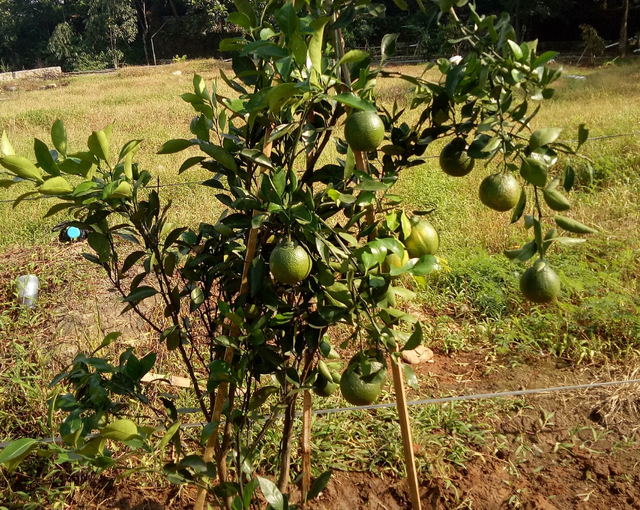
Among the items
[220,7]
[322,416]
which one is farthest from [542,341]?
[220,7]

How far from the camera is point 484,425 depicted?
6.13 feet

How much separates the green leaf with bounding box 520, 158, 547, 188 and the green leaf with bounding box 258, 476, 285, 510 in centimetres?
64

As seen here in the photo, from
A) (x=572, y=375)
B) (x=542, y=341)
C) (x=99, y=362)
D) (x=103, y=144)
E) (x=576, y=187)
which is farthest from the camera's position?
(x=576, y=187)

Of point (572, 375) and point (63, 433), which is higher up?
point (63, 433)

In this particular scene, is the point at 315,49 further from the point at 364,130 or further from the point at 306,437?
the point at 306,437

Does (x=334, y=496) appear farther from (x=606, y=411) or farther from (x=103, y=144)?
(x=103, y=144)

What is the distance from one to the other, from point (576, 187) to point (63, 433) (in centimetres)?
417

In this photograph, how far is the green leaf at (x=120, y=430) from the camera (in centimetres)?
82

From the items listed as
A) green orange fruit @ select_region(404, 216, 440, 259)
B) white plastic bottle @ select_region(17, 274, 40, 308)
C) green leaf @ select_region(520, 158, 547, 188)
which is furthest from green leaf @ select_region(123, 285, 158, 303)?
white plastic bottle @ select_region(17, 274, 40, 308)

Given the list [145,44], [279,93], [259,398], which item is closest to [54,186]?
[279,93]

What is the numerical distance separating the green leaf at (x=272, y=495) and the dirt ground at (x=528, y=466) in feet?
2.16

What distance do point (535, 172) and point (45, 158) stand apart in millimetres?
760

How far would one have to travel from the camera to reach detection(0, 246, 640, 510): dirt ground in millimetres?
1590

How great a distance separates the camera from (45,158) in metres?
0.88
